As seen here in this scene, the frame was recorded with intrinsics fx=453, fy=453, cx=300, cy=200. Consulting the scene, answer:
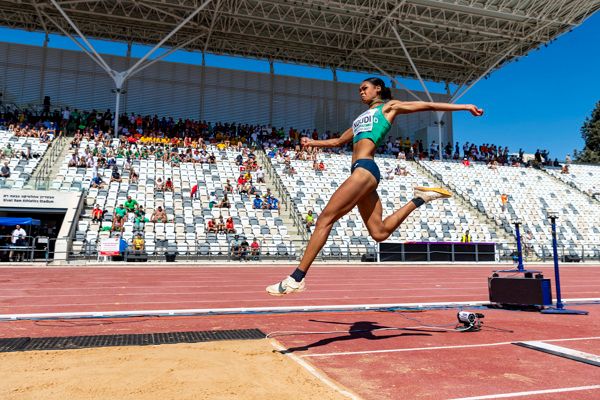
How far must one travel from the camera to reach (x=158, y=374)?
328 cm

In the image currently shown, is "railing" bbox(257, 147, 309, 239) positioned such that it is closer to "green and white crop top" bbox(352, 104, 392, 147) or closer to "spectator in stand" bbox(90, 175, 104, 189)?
"spectator in stand" bbox(90, 175, 104, 189)

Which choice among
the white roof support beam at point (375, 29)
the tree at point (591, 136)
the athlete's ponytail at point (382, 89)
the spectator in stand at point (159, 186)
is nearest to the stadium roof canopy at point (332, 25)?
the white roof support beam at point (375, 29)

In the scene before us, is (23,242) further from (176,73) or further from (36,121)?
(176,73)

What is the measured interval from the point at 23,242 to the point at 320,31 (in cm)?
2364

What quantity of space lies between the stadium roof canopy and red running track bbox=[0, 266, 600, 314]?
19638mm

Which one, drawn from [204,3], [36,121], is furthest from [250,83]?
[36,121]

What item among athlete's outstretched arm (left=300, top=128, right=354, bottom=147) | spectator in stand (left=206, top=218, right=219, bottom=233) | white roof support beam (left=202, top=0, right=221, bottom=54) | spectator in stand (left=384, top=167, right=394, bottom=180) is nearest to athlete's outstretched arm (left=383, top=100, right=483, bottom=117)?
athlete's outstretched arm (left=300, top=128, right=354, bottom=147)

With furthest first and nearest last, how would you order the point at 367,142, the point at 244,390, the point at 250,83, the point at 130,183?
the point at 250,83
the point at 130,183
the point at 367,142
the point at 244,390

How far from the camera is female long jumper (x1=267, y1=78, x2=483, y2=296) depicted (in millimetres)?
4152

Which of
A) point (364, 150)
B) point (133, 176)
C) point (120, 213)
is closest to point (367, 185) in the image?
point (364, 150)

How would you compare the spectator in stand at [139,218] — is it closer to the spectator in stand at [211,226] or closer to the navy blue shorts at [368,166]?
Answer: the spectator in stand at [211,226]

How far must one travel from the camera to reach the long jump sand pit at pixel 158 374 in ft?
9.53

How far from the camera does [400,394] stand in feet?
10.0

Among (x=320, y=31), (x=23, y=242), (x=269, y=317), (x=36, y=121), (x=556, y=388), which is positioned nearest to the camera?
(x=556, y=388)
